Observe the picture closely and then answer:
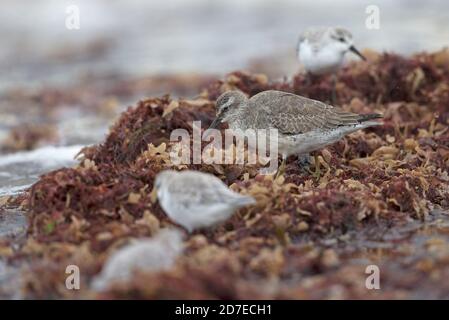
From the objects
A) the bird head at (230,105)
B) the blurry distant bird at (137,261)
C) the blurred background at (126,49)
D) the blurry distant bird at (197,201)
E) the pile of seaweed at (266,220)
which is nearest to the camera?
the blurry distant bird at (137,261)

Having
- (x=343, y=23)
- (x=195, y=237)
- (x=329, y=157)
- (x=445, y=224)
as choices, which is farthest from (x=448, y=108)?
(x=343, y=23)

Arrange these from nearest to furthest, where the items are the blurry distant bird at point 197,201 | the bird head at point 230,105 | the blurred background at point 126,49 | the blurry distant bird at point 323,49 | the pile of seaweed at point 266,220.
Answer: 1. the pile of seaweed at point 266,220
2. the blurry distant bird at point 197,201
3. the bird head at point 230,105
4. the blurry distant bird at point 323,49
5. the blurred background at point 126,49

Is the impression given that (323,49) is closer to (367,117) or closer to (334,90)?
(334,90)

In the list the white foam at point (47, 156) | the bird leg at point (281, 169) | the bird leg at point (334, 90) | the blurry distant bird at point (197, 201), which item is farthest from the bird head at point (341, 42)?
the blurry distant bird at point (197, 201)

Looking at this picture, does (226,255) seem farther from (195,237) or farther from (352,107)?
(352,107)

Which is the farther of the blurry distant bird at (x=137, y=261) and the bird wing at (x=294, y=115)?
the bird wing at (x=294, y=115)

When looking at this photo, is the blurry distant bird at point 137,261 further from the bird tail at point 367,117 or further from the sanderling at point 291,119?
the bird tail at point 367,117

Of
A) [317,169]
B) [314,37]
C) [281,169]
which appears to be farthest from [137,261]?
[314,37]
